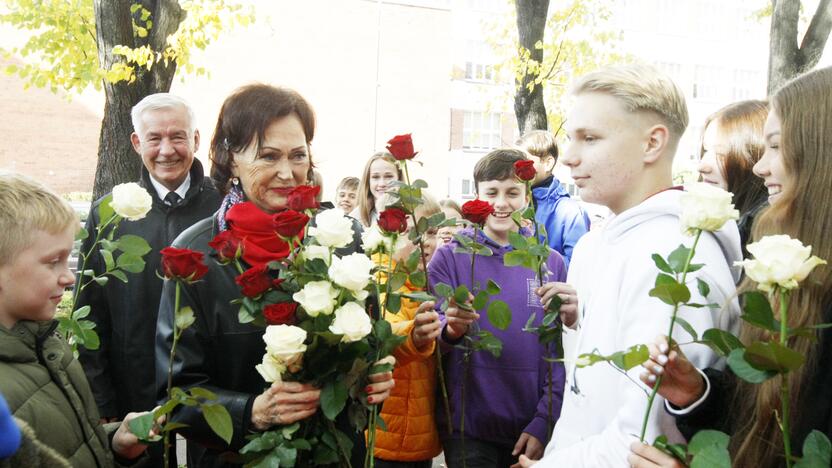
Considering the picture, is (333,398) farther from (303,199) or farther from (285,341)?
(303,199)

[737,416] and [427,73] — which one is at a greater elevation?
[427,73]

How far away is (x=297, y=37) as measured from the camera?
27562 millimetres

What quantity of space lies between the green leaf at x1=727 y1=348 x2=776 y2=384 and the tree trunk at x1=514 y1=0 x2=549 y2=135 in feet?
25.7

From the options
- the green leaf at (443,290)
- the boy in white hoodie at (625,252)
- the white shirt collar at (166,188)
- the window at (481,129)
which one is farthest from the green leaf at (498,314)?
the window at (481,129)

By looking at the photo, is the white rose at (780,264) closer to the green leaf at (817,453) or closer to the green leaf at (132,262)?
the green leaf at (817,453)

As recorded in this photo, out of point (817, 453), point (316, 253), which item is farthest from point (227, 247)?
point (817, 453)

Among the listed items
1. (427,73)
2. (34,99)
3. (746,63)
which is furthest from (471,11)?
(34,99)

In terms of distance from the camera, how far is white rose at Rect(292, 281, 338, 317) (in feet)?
5.33

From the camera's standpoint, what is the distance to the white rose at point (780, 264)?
1222 mm

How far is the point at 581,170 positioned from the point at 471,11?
30.1 meters

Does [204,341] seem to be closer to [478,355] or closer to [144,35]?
[478,355]

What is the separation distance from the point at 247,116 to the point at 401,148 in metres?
0.56

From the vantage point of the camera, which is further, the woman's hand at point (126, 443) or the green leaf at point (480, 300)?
the green leaf at point (480, 300)

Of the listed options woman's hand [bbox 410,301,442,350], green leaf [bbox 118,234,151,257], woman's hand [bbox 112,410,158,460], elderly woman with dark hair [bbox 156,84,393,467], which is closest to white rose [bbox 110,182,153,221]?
green leaf [bbox 118,234,151,257]
